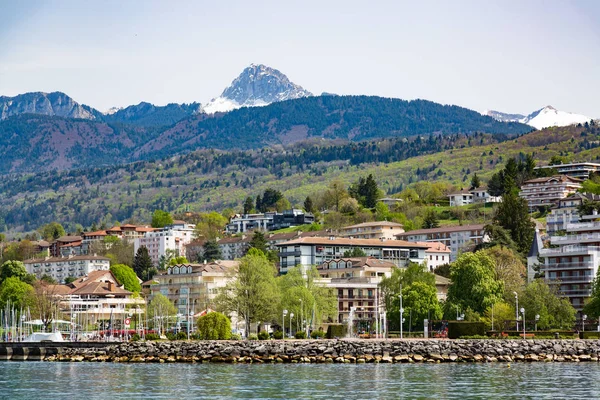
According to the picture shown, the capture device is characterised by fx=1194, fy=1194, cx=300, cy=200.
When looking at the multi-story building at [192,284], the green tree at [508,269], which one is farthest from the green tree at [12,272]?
the green tree at [508,269]

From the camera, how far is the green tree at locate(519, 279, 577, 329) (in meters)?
113

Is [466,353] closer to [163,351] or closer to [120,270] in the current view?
[163,351]

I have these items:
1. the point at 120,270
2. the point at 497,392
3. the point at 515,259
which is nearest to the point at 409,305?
the point at 515,259

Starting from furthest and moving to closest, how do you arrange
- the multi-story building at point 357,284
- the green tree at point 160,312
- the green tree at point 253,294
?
the multi-story building at point 357,284
the green tree at point 160,312
the green tree at point 253,294

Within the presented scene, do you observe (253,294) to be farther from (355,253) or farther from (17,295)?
(355,253)

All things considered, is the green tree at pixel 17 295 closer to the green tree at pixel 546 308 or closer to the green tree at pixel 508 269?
the green tree at pixel 508 269

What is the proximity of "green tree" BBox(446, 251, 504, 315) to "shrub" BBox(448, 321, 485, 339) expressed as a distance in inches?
546

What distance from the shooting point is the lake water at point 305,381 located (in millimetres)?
65688

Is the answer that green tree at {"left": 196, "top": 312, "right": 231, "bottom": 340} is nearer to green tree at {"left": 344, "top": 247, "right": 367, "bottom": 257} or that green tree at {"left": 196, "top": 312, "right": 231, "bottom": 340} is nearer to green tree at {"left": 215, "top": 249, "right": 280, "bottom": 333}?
green tree at {"left": 215, "top": 249, "right": 280, "bottom": 333}

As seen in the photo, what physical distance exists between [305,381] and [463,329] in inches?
1281

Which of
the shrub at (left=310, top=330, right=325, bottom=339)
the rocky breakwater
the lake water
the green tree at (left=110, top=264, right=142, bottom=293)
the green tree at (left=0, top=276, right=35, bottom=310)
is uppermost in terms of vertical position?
the green tree at (left=110, top=264, right=142, bottom=293)

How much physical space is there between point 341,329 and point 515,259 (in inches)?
1314

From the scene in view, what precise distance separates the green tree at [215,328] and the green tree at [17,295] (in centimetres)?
4801

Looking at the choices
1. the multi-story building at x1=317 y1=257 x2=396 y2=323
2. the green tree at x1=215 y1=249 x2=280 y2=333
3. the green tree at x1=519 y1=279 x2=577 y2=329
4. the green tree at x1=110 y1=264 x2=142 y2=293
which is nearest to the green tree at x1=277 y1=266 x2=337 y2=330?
the green tree at x1=215 y1=249 x2=280 y2=333
